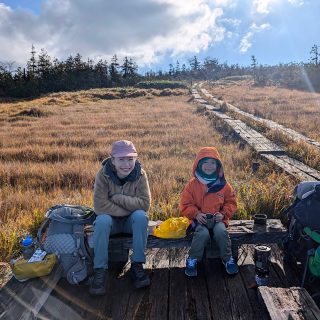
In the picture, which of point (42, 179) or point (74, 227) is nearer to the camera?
point (74, 227)

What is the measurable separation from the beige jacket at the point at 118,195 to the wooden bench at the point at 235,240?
30cm

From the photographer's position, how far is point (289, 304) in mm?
2518

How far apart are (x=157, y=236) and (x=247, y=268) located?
3.09 ft

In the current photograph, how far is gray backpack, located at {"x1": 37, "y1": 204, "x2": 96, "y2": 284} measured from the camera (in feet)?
11.2

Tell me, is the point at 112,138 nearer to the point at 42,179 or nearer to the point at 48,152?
the point at 48,152

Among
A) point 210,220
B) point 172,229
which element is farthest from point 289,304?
point 172,229

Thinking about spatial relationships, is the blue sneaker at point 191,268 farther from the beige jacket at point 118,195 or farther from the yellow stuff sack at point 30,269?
the yellow stuff sack at point 30,269

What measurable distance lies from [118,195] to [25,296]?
1.21 meters

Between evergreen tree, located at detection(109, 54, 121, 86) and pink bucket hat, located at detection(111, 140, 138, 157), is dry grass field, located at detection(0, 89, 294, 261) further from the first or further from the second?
evergreen tree, located at detection(109, 54, 121, 86)

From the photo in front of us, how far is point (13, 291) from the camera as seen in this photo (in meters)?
2.98

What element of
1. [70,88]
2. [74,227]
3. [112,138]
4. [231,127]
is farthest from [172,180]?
[70,88]

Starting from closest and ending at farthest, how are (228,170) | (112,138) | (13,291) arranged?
(13,291), (228,170), (112,138)

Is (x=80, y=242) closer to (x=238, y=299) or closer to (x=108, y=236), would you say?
(x=108, y=236)

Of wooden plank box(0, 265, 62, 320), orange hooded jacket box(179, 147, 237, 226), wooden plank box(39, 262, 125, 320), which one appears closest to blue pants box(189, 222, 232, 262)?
orange hooded jacket box(179, 147, 237, 226)
